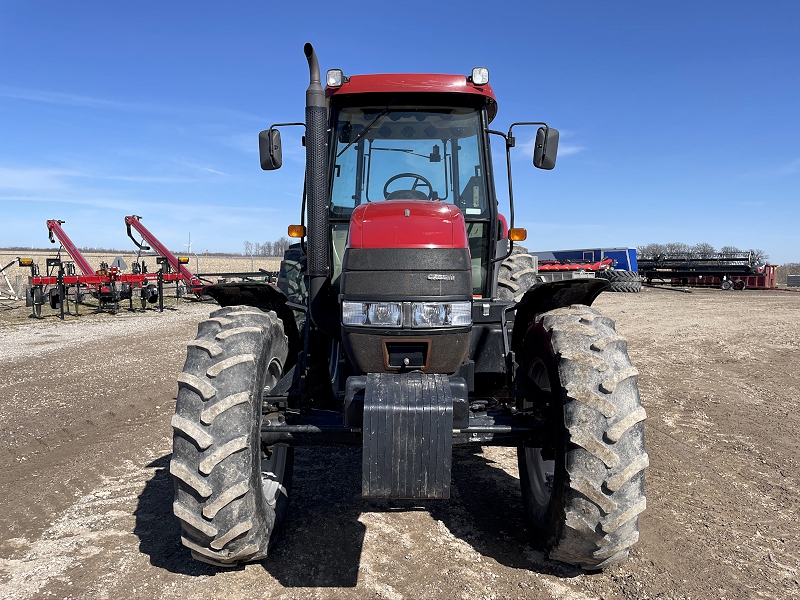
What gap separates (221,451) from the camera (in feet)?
8.95

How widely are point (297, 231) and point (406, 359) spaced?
1606 millimetres

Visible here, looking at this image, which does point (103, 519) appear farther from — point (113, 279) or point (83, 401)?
point (113, 279)

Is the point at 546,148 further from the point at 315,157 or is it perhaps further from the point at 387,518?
the point at 387,518

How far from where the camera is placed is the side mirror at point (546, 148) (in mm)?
4293

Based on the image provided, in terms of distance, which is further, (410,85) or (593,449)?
(410,85)

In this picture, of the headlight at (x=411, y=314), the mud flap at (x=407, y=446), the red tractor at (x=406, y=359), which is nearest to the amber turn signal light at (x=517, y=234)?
the red tractor at (x=406, y=359)

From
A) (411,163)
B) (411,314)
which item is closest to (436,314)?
(411,314)

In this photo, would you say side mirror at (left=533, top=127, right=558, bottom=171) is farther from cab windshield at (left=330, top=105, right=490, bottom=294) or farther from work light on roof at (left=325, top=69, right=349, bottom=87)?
work light on roof at (left=325, top=69, right=349, bottom=87)

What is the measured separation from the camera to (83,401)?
7.01 m

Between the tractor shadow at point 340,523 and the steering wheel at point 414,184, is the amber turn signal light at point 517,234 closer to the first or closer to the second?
the steering wheel at point 414,184

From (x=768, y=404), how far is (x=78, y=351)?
1079cm

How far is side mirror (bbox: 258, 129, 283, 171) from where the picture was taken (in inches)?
160

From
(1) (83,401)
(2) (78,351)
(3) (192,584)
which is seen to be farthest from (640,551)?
(2) (78,351)

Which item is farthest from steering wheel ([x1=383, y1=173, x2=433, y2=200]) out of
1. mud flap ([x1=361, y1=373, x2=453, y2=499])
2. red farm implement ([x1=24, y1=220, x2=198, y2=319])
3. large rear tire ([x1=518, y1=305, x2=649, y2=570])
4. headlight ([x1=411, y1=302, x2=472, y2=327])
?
red farm implement ([x1=24, y1=220, x2=198, y2=319])
